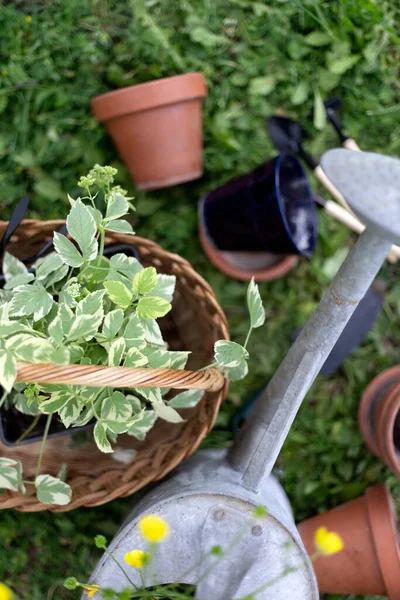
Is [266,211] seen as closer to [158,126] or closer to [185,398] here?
[158,126]

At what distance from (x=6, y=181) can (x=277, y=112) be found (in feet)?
1.96

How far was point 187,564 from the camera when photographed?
2.47 ft

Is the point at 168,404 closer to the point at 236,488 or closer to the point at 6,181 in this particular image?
the point at 236,488

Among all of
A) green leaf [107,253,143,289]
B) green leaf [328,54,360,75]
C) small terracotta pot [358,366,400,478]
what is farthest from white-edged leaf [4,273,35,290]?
green leaf [328,54,360,75]

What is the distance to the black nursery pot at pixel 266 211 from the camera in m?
0.95

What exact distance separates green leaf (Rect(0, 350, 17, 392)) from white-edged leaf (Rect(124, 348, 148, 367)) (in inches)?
5.6

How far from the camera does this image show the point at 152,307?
0.67m

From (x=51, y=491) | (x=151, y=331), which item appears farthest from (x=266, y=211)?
(x=51, y=491)

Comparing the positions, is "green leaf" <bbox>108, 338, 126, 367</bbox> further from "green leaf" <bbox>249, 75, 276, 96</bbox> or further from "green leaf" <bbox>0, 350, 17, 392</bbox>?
"green leaf" <bbox>249, 75, 276, 96</bbox>

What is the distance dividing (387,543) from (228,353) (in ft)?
1.86

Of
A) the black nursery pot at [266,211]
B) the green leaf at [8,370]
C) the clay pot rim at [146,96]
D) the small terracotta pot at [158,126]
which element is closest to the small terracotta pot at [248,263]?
the black nursery pot at [266,211]

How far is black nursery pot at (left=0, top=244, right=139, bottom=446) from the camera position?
2.72 ft

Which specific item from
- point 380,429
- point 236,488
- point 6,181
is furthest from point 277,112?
point 236,488

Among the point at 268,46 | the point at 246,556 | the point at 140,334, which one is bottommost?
the point at 246,556
